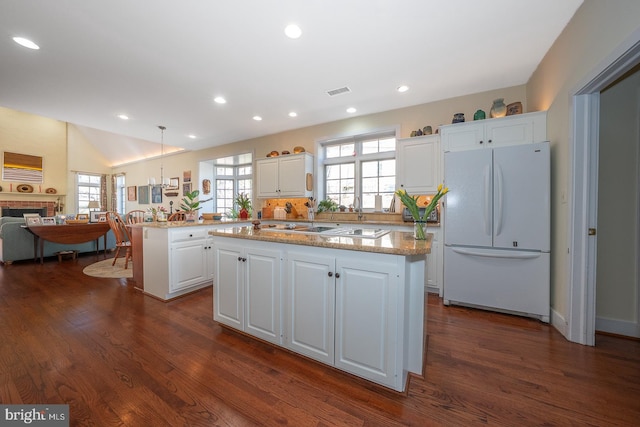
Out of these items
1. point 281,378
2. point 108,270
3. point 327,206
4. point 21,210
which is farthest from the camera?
point 21,210

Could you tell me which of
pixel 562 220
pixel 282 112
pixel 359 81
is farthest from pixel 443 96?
pixel 282 112

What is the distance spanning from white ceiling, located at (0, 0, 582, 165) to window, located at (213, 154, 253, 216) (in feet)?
8.11

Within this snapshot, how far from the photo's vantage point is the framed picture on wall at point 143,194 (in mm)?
8320

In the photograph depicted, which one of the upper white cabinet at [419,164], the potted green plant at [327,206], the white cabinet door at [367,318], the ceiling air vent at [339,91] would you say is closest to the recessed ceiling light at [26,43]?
the ceiling air vent at [339,91]

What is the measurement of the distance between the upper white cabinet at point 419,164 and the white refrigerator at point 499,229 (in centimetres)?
50

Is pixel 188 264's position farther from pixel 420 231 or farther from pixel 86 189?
pixel 86 189

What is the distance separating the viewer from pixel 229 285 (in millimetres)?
2174

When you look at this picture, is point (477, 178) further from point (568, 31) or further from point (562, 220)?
point (568, 31)

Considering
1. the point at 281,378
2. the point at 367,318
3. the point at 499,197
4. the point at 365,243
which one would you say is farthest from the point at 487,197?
the point at 281,378

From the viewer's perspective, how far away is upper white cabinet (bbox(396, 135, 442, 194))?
3363 millimetres

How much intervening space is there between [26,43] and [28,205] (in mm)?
8526

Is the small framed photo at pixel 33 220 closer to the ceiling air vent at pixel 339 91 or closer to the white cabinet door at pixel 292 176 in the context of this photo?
the white cabinet door at pixel 292 176

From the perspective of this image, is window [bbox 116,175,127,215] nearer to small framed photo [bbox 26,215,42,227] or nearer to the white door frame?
small framed photo [bbox 26,215,42,227]

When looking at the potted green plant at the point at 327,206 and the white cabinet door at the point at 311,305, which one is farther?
the potted green plant at the point at 327,206
